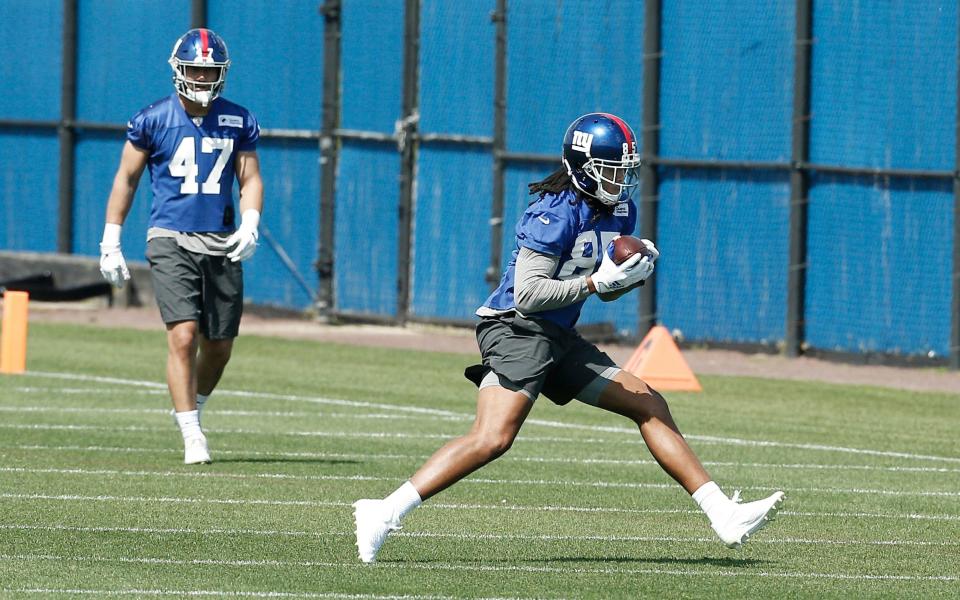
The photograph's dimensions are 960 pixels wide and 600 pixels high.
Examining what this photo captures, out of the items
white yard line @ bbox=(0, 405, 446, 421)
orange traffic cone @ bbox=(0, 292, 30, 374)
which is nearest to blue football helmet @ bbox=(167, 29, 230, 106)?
white yard line @ bbox=(0, 405, 446, 421)

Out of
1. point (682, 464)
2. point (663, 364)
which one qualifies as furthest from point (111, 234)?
point (663, 364)

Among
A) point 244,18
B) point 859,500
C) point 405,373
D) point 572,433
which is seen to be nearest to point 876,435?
point 572,433

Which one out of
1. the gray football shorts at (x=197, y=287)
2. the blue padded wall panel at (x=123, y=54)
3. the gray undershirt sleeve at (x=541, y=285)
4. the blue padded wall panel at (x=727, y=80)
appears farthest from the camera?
the blue padded wall panel at (x=123, y=54)

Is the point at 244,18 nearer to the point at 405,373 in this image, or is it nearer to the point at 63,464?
the point at 405,373

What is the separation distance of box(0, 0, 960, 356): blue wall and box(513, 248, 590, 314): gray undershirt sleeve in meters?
10.9

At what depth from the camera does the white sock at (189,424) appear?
10.7m

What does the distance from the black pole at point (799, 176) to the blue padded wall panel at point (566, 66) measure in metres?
1.74

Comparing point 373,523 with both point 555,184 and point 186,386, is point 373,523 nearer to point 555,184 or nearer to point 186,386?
point 555,184

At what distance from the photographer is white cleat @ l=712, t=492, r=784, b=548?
770 cm

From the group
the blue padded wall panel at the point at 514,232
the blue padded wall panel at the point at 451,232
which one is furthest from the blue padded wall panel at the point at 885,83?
the blue padded wall panel at the point at 451,232

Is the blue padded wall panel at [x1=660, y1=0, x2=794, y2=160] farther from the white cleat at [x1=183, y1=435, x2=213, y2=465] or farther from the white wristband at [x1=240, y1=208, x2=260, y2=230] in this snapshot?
the white cleat at [x1=183, y1=435, x2=213, y2=465]

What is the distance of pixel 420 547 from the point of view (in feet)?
27.0

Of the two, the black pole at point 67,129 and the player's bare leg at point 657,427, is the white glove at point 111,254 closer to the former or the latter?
the player's bare leg at point 657,427

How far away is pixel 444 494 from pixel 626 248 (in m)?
2.65
